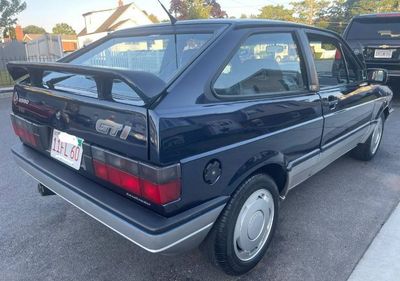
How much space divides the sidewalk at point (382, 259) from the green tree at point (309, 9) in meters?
37.9

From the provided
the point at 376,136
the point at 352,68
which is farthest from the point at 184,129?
the point at 376,136

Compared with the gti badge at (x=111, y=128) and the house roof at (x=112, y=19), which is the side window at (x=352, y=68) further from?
the house roof at (x=112, y=19)

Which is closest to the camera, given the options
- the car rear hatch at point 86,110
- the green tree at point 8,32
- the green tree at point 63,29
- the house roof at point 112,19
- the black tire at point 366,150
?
the car rear hatch at point 86,110

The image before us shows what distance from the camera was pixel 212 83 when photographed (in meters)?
1.92

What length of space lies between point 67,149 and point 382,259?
2322 millimetres

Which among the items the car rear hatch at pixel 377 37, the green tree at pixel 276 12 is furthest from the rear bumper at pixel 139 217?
the green tree at pixel 276 12

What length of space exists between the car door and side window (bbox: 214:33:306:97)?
1.08 ft

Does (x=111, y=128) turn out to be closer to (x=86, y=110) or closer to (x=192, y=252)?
(x=86, y=110)

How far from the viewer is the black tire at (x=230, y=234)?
2.02 m

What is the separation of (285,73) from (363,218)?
1.50 m

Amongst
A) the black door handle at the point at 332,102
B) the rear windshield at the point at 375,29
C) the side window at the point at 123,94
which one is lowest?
the black door handle at the point at 332,102

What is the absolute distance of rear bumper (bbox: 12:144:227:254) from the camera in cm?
170

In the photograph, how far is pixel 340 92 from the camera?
3.14 m

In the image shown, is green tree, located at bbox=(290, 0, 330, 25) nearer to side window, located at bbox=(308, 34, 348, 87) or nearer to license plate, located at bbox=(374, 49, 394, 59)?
license plate, located at bbox=(374, 49, 394, 59)
